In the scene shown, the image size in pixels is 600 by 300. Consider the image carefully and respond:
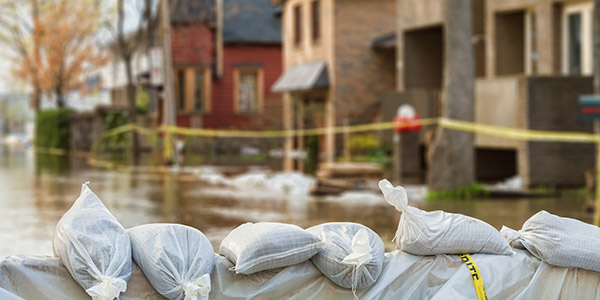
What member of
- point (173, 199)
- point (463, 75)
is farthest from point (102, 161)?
point (463, 75)

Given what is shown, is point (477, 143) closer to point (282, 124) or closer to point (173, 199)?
point (173, 199)

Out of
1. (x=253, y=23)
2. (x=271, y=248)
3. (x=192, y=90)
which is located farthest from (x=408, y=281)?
(x=253, y=23)

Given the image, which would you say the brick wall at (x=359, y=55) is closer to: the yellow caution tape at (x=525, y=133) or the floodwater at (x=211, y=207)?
the floodwater at (x=211, y=207)

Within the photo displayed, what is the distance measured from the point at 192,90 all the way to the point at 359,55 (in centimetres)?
924

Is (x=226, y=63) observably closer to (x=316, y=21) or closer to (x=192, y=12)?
(x=192, y=12)

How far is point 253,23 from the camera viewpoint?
1730 inches

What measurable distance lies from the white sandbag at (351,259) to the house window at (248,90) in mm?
38095

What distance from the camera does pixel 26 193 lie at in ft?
59.8

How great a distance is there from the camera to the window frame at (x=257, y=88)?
43250 millimetres

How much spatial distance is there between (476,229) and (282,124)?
35801mm

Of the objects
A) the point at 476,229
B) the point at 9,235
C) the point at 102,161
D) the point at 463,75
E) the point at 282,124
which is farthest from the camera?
the point at 282,124


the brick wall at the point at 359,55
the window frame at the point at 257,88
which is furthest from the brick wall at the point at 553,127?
the window frame at the point at 257,88

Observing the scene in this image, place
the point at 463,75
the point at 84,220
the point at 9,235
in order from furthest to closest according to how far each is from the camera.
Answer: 1. the point at 463,75
2. the point at 9,235
3. the point at 84,220

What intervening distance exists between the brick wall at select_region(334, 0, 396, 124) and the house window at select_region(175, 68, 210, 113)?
8.91 metres
